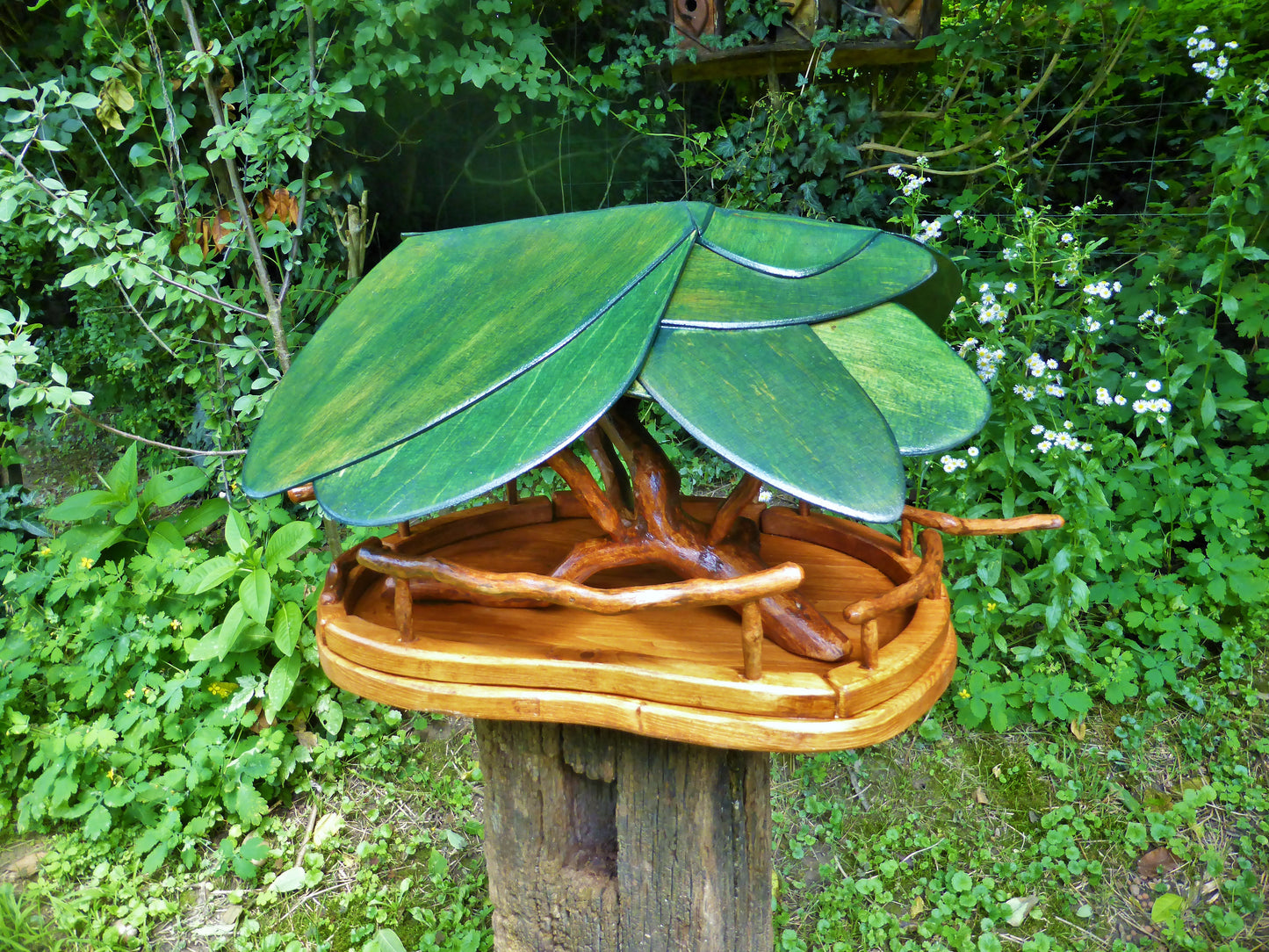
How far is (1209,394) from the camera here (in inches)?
103

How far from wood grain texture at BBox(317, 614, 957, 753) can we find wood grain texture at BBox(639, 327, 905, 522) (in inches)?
12.4

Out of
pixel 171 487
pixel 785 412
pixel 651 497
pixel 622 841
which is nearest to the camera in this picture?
pixel 785 412

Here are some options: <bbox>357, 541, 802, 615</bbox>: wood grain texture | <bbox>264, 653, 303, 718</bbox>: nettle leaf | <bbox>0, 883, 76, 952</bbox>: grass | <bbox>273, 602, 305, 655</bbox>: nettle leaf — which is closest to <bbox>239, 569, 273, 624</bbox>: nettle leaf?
<bbox>273, 602, 305, 655</bbox>: nettle leaf

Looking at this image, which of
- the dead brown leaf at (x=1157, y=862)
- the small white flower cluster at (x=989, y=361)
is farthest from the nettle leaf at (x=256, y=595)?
the dead brown leaf at (x=1157, y=862)

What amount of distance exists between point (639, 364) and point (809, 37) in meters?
2.51

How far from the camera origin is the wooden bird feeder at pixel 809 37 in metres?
2.84

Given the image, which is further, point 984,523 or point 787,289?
point 984,523

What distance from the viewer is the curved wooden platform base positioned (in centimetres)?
107

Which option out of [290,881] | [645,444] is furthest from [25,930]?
[645,444]

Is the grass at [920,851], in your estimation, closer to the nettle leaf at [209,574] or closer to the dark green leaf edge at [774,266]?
the nettle leaf at [209,574]

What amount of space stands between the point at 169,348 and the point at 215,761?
1.44 meters

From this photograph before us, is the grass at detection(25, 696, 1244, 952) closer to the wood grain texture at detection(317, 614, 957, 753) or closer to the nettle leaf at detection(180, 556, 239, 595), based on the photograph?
the nettle leaf at detection(180, 556, 239, 595)

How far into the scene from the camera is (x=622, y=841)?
5.06ft

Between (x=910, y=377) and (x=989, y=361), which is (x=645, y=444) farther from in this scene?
(x=989, y=361)
